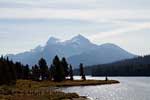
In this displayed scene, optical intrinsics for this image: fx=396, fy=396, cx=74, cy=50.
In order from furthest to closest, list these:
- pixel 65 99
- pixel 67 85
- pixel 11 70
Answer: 1. pixel 67 85
2. pixel 11 70
3. pixel 65 99

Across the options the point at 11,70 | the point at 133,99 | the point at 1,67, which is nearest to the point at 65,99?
the point at 133,99

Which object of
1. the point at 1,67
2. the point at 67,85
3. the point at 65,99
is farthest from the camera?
the point at 67,85

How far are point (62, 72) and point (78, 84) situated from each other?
16708 millimetres

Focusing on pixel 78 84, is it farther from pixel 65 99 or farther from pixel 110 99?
pixel 65 99

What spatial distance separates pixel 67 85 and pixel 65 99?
87190 millimetres

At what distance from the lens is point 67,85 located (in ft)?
587

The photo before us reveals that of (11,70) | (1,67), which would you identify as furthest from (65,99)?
(11,70)

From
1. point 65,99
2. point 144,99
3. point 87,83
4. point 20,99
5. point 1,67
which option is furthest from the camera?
point 87,83

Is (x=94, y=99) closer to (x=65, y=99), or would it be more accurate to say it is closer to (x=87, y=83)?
(x=65, y=99)

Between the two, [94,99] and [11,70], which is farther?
[11,70]

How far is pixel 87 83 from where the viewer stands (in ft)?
626

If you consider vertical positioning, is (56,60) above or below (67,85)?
above

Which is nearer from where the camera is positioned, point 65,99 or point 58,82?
point 65,99

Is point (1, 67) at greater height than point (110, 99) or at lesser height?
greater
